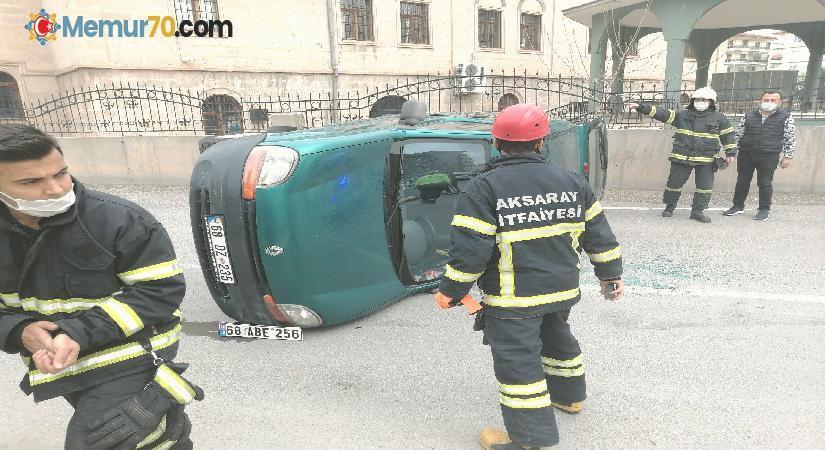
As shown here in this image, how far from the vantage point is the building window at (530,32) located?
77.2 feet

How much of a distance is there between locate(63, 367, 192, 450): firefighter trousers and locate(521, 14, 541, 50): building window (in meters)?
24.4

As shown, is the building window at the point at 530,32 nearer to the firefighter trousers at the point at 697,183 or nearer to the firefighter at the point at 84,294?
the firefighter trousers at the point at 697,183

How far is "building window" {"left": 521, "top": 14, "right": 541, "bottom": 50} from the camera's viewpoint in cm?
2352

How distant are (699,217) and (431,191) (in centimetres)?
421

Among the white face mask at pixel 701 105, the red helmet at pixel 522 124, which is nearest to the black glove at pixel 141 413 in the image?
the red helmet at pixel 522 124

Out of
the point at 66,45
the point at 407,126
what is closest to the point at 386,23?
the point at 66,45

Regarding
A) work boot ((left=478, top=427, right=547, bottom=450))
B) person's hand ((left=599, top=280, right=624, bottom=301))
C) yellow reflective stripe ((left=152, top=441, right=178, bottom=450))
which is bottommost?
work boot ((left=478, top=427, right=547, bottom=450))

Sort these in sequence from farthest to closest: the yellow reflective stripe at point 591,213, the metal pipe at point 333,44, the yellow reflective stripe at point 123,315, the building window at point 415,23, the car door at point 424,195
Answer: the building window at point 415,23
the metal pipe at point 333,44
the car door at point 424,195
the yellow reflective stripe at point 591,213
the yellow reflective stripe at point 123,315

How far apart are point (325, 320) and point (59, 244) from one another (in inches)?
74.6

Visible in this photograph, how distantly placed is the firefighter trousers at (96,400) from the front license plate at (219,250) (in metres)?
1.30

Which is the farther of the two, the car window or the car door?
the car window

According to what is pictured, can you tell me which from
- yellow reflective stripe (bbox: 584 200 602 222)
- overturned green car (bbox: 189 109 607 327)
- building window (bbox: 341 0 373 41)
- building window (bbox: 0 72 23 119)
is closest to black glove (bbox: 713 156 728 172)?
overturned green car (bbox: 189 109 607 327)

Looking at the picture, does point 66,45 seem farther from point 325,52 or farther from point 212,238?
point 212,238

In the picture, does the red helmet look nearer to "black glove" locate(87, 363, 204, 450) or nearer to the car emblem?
the car emblem
